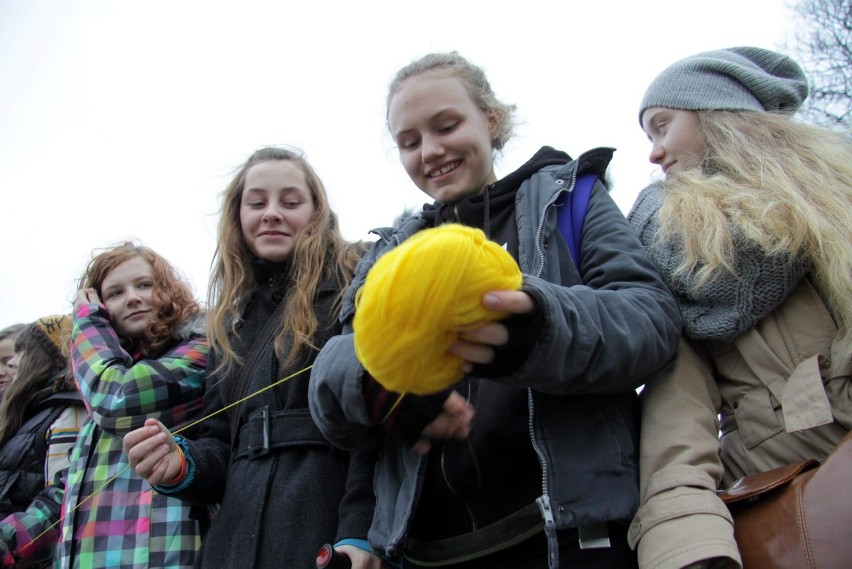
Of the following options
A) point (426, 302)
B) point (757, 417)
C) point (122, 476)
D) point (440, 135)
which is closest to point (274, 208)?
point (440, 135)

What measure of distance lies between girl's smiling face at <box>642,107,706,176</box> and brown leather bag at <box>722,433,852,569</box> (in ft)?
3.52

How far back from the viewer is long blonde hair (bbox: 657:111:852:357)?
1541mm

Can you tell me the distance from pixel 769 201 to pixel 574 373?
87 centimetres

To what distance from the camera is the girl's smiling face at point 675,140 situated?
2.07m

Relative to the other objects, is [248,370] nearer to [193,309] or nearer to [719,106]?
[193,309]

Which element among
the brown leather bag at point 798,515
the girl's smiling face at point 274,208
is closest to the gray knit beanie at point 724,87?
the brown leather bag at point 798,515

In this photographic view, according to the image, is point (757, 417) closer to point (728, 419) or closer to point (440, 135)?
point (728, 419)

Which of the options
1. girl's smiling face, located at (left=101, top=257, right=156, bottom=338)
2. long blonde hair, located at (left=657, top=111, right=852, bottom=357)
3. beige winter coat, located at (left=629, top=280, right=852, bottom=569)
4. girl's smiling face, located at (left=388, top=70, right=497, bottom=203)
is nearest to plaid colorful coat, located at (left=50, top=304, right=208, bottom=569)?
girl's smiling face, located at (left=101, top=257, right=156, bottom=338)

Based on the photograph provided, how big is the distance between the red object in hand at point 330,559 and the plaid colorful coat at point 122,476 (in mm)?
1228

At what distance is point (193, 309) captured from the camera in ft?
10.9

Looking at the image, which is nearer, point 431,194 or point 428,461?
point 428,461

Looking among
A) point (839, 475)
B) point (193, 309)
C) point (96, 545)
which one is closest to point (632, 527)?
point (839, 475)

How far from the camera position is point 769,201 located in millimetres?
1670

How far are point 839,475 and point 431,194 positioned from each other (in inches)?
57.0
